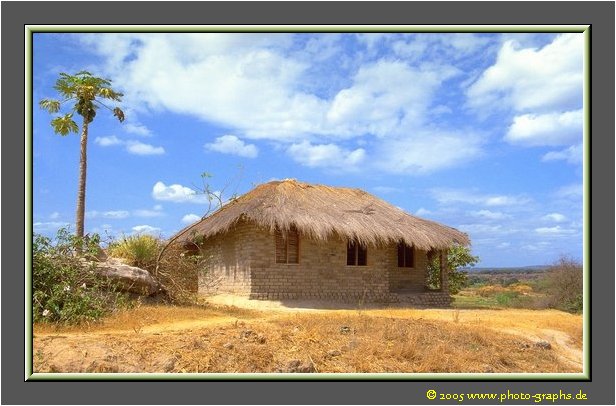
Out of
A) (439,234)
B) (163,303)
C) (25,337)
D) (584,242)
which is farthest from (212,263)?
(584,242)

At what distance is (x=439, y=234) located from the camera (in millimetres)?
18203

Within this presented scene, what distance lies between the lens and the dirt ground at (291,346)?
6898 millimetres

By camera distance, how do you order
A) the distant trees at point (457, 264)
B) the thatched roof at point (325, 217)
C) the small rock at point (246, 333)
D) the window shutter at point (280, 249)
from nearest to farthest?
1. the small rock at point (246, 333)
2. the thatched roof at point (325, 217)
3. the window shutter at point (280, 249)
4. the distant trees at point (457, 264)

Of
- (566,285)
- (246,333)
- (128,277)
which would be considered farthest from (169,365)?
(566,285)

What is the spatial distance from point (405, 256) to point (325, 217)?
A: 4.97 metres

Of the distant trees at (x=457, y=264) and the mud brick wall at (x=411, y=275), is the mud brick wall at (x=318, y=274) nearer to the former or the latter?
the mud brick wall at (x=411, y=275)

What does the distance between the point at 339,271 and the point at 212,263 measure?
12.8ft

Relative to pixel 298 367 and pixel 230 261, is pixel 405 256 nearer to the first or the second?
pixel 230 261

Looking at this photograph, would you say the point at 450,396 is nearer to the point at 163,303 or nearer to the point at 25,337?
the point at 25,337

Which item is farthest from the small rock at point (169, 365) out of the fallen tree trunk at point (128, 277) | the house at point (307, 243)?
the house at point (307, 243)

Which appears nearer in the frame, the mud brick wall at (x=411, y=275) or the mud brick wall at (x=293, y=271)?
the mud brick wall at (x=293, y=271)

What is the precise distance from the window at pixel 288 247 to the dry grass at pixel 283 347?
17.6ft

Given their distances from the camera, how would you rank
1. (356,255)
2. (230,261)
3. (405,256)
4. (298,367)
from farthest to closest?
(405,256) < (356,255) < (230,261) < (298,367)

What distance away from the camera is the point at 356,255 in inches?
669
